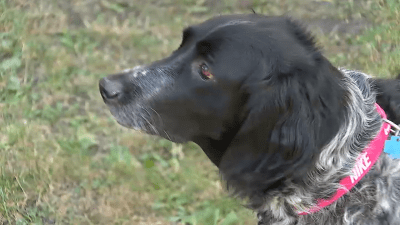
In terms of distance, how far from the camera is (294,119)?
2137mm

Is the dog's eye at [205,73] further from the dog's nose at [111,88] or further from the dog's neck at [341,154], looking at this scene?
the dog's neck at [341,154]

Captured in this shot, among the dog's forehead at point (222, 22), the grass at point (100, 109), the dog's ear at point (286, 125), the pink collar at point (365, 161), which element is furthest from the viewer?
the grass at point (100, 109)

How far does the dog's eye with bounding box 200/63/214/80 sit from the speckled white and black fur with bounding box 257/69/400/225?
0.63 m

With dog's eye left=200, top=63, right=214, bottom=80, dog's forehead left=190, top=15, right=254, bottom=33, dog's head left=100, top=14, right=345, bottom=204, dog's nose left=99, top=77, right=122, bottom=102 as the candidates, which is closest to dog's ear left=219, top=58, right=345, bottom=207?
dog's head left=100, top=14, right=345, bottom=204

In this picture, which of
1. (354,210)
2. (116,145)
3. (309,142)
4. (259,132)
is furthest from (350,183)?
(116,145)

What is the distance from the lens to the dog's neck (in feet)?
7.37

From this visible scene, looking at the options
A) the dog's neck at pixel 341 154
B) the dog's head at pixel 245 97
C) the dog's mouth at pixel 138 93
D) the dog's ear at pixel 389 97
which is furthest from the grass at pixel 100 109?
the dog's mouth at pixel 138 93

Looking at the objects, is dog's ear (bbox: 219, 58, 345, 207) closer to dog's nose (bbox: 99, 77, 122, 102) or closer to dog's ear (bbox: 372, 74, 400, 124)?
dog's ear (bbox: 372, 74, 400, 124)

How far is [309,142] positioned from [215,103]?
→ 48 cm

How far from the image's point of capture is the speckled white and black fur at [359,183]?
2.27 meters

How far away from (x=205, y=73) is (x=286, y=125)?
0.45 metres

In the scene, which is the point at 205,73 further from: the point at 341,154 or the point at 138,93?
the point at 341,154

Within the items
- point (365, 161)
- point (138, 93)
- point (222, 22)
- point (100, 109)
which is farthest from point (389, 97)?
point (100, 109)

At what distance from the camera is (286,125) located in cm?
215
